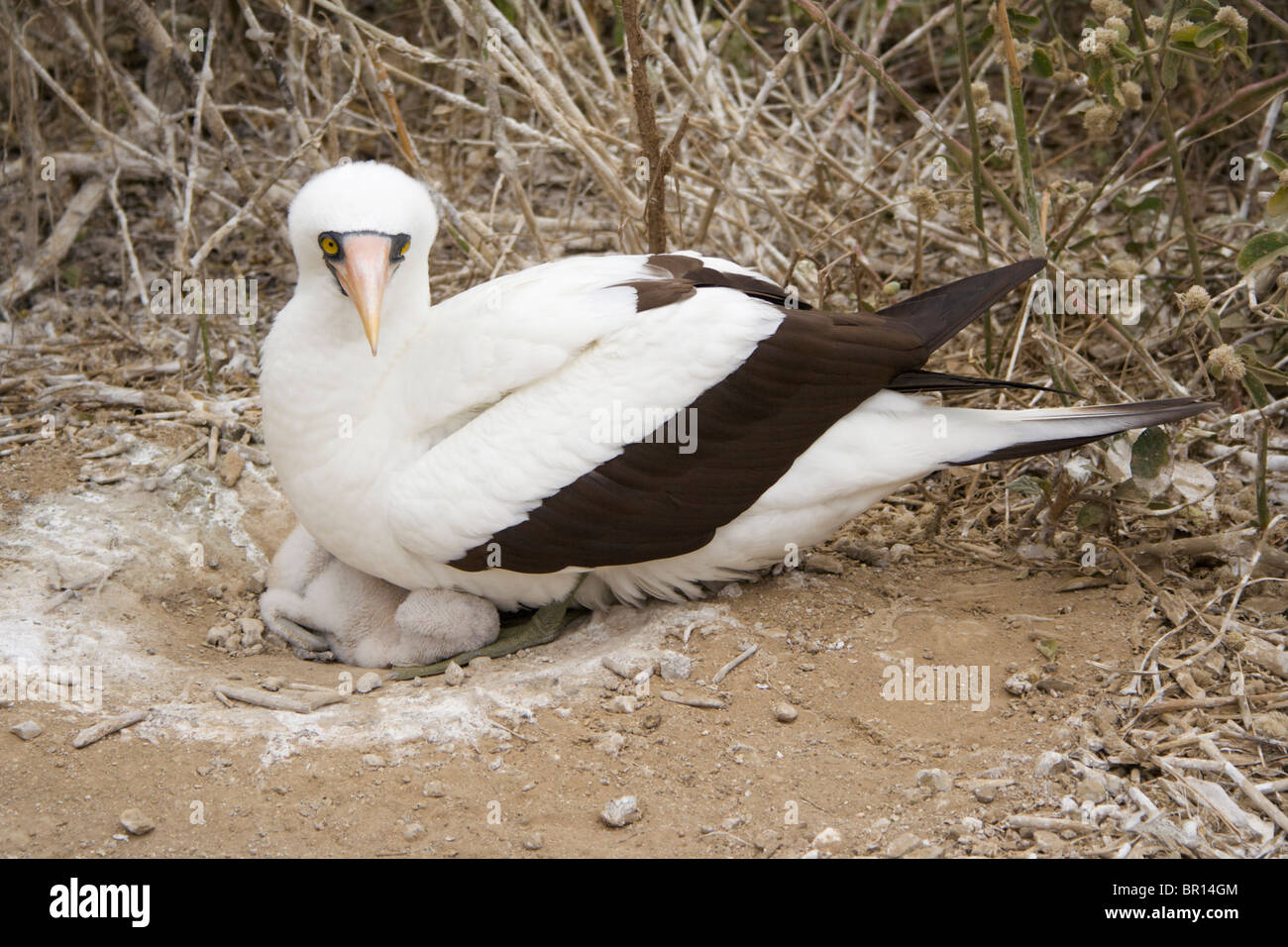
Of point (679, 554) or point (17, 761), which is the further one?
point (679, 554)

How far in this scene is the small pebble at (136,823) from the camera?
2.95 m

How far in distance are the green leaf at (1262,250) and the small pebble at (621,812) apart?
224cm

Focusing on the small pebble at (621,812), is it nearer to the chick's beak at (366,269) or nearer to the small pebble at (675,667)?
the small pebble at (675,667)

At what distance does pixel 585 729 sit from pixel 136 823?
3.57 ft

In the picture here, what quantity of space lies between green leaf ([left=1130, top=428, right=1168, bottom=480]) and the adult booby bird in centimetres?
12

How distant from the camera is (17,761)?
319 centimetres

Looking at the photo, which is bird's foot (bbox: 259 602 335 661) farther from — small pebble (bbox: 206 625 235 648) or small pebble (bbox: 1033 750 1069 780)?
small pebble (bbox: 1033 750 1069 780)

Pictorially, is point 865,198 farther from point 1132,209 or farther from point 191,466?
point 191,466

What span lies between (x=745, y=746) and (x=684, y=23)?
355cm

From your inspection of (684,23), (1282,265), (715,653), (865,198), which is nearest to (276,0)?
(684,23)

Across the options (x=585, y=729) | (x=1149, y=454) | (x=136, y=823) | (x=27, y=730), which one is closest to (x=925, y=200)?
(x=1149, y=454)

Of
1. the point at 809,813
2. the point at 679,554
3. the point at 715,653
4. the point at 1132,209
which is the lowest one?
the point at 809,813

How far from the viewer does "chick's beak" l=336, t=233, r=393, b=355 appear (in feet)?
11.4

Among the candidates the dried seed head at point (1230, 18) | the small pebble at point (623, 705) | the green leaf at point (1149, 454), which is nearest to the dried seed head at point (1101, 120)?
the dried seed head at point (1230, 18)
